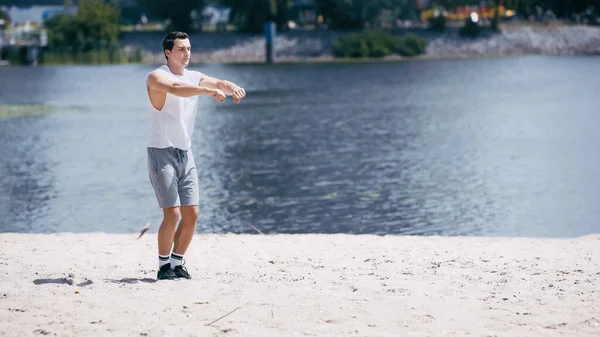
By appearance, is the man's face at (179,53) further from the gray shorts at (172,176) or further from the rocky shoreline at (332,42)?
the rocky shoreline at (332,42)

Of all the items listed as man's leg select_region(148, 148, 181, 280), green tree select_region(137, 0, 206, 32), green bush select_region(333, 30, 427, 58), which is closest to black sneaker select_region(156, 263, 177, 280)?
man's leg select_region(148, 148, 181, 280)

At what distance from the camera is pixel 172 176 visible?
9297mm

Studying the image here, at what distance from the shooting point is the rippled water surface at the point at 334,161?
19.4m

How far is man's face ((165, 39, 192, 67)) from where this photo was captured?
30.4 feet

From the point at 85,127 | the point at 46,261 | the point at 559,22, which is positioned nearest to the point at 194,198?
the point at 46,261

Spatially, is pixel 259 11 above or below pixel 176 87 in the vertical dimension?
below

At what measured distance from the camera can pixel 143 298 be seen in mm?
8953

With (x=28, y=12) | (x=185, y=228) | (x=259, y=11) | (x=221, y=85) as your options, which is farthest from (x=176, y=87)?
(x=28, y=12)

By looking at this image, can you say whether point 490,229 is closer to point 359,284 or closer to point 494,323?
point 359,284

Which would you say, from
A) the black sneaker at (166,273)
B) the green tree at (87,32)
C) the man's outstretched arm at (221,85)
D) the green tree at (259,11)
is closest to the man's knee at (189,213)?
the black sneaker at (166,273)

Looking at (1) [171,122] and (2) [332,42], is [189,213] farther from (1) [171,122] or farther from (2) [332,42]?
(2) [332,42]

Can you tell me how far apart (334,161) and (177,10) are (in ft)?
264

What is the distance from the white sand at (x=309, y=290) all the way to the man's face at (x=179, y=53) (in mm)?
1971

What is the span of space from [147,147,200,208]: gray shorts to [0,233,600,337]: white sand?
30.4 inches
